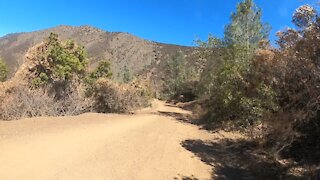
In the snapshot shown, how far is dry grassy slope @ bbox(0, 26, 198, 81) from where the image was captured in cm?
9888

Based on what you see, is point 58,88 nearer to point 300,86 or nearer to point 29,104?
point 29,104

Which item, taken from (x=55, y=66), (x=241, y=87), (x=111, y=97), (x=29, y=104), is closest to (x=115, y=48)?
(x=111, y=97)

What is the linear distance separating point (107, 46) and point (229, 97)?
89077 mm

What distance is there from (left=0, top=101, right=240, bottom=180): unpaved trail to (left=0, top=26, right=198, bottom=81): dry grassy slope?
3060 inches

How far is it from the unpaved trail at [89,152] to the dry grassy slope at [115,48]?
7772 cm

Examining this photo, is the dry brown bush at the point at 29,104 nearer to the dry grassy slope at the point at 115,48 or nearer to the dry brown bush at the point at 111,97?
the dry brown bush at the point at 111,97

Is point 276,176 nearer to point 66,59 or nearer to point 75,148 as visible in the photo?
point 75,148

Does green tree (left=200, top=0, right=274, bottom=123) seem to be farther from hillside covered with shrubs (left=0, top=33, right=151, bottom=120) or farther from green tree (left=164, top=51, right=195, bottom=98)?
green tree (left=164, top=51, right=195, bottom=98)

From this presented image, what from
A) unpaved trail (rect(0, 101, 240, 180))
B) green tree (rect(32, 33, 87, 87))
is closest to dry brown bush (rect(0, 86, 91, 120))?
green tree (rect(32, 33, 87, 87))

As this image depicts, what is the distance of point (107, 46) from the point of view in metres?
105

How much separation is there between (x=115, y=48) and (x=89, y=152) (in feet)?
310

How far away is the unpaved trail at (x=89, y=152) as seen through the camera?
28.3 ft

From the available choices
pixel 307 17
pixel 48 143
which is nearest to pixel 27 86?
pixel 48 143

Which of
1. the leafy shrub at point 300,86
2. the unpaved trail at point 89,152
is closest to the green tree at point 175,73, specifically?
the unpaved trail at point 89,152
